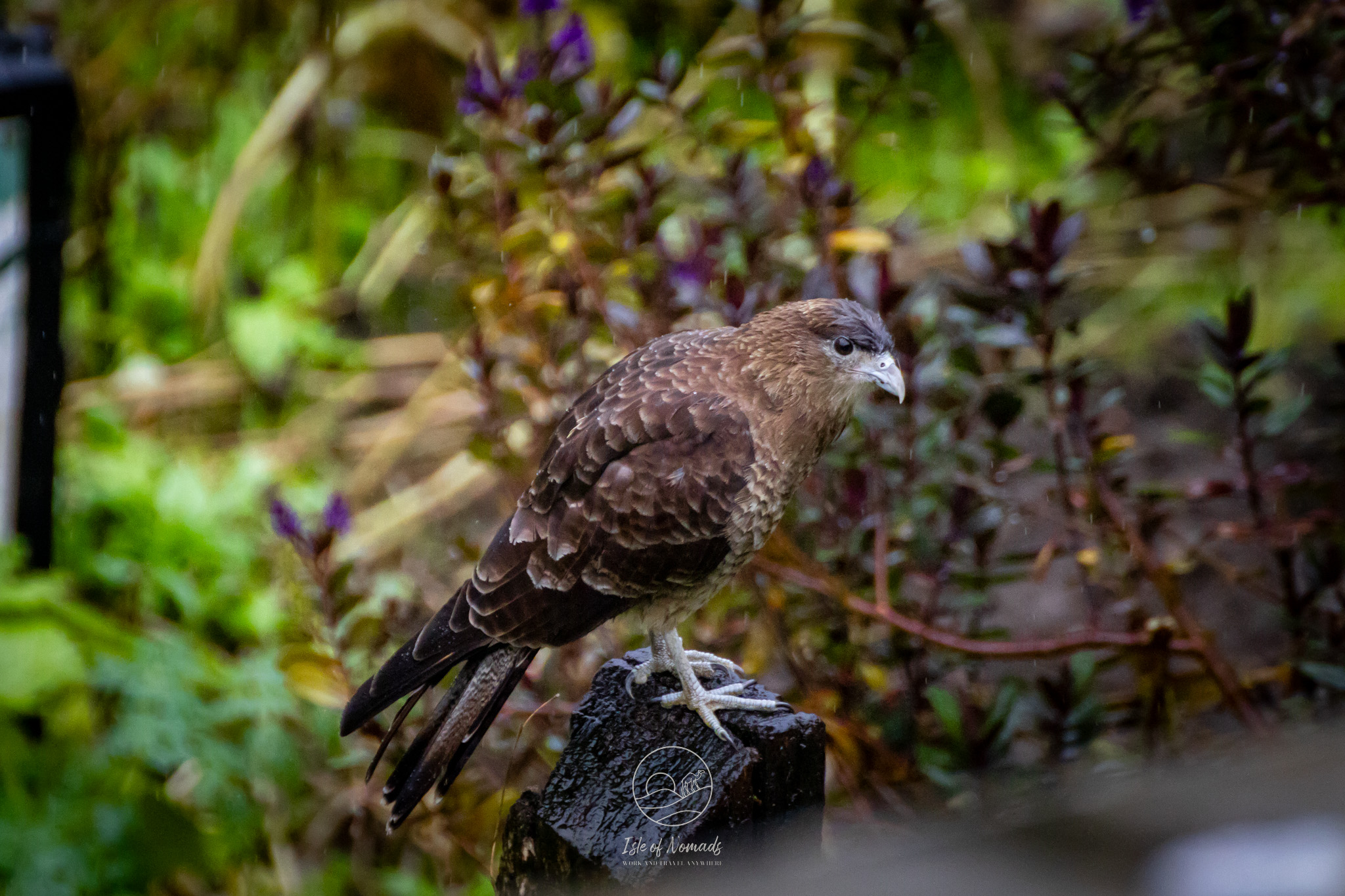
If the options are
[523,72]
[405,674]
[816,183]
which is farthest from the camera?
[816,183]

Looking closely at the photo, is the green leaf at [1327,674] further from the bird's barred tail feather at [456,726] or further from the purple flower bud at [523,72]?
the purple flower bud at [523,72]

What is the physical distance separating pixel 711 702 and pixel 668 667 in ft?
0.27

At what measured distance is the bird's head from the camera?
3.36ft

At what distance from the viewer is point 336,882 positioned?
6.58ft

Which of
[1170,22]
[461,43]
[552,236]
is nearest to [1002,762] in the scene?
[552,236]

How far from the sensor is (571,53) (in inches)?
58.6

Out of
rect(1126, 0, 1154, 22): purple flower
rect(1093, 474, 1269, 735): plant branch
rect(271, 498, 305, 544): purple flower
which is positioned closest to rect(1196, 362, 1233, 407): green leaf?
rect(1093, 474, 1269, 735): plant branch

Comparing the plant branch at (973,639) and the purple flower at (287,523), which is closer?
the purple flower at (287,523)

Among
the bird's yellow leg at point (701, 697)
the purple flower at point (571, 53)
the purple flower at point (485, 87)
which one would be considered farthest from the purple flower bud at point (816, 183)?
the bird's yellow leg at point (701, 697)

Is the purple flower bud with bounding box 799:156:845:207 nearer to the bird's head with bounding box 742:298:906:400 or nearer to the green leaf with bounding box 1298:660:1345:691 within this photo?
the bird's head with bounding box 742:298:906:400

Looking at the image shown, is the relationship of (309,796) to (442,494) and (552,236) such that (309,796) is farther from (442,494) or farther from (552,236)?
(552,236)

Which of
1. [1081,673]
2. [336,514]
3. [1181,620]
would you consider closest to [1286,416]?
[1181,620]

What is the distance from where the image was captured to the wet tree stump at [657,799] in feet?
3.34

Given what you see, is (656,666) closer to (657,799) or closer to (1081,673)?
(657,799)
